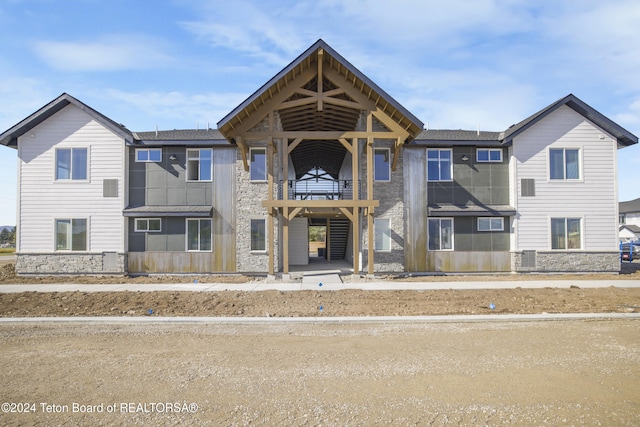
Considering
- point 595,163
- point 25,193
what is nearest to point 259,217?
point 25,193

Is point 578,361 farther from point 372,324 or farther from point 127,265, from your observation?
point 127,265

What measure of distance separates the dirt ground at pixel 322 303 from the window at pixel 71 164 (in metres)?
6.77

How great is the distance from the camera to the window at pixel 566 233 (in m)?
16.9

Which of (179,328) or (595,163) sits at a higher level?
(595,163)

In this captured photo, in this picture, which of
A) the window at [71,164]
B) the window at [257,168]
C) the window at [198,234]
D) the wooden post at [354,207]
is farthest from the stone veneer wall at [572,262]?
the window at [71,164]

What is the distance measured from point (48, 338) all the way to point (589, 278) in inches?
750

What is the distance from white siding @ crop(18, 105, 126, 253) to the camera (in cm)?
1653

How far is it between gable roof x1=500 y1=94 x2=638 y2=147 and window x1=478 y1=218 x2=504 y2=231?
3.66 metres

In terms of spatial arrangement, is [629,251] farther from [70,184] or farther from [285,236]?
[70,184]

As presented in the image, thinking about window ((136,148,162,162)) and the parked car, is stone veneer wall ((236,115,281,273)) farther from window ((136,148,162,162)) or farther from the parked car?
the parked car

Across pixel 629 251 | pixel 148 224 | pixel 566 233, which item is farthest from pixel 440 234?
pixel 629 251

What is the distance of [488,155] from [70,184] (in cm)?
1964

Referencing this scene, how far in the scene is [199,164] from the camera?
1689 centimetres

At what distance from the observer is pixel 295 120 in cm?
1734
